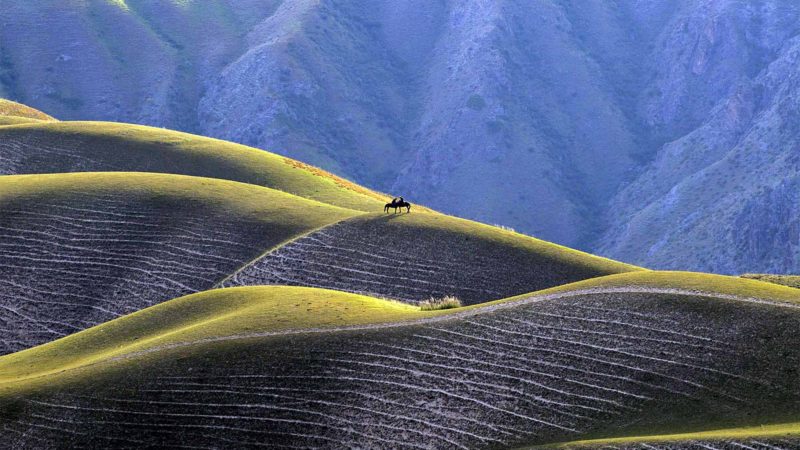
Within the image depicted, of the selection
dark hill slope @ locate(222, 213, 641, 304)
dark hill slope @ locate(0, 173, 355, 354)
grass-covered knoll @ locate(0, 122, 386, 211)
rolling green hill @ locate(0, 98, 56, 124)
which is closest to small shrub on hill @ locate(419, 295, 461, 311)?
dark hill slope @ locate(222, 213, 641, 304)

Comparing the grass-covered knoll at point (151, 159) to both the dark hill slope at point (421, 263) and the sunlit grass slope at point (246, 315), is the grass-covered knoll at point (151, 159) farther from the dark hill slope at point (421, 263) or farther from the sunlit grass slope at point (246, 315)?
the sunlit grass slope at point (246, 315)

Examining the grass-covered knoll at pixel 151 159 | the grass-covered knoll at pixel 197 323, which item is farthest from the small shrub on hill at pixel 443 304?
the grass-covered knoll at pixel 151 159

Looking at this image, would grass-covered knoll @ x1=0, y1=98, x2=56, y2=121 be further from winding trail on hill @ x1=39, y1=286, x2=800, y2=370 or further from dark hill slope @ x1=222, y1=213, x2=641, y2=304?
winding trail on hill @ x1=39, y1=286, x2=800, y2=370

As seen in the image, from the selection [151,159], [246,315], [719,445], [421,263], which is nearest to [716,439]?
[719,445]

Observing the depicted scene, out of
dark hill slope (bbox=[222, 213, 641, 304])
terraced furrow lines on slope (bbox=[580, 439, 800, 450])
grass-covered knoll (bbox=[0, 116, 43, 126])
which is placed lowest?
terraced furrow lines on slope (bbox=[580, 439, 800, 450])

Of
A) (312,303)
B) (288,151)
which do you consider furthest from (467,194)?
(312,303)
